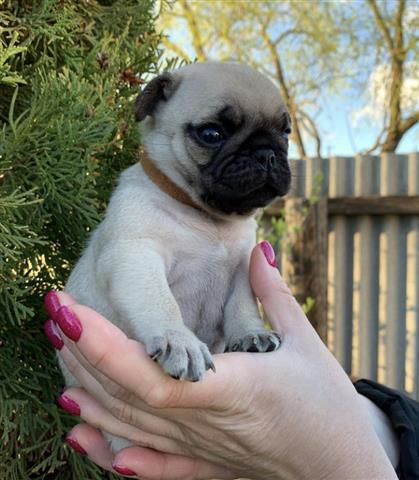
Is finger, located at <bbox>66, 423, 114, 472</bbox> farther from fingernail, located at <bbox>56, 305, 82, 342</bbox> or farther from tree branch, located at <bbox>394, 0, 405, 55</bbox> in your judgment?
tree branch, located at <bbox>394, 0, 405, 55</bbox>

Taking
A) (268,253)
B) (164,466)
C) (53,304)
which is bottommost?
(164,466)

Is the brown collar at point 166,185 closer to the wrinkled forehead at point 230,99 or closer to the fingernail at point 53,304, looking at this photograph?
the wrinkled forehead at point 230,99

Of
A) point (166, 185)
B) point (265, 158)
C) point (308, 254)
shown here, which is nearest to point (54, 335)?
point (166, 185)

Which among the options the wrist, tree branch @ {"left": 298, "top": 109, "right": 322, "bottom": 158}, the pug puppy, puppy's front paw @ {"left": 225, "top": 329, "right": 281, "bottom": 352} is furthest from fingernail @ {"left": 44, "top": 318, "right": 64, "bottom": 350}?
tree branch @ {"left": 298, "top": 109, "right": 322, "bottom": 158}

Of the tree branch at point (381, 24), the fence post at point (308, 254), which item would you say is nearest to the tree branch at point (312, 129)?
the tree branch at point (381, 24)

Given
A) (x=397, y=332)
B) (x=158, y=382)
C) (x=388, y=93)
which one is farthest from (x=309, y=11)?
(x=158, y=382)

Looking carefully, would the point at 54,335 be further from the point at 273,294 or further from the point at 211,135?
the point at 211,135
